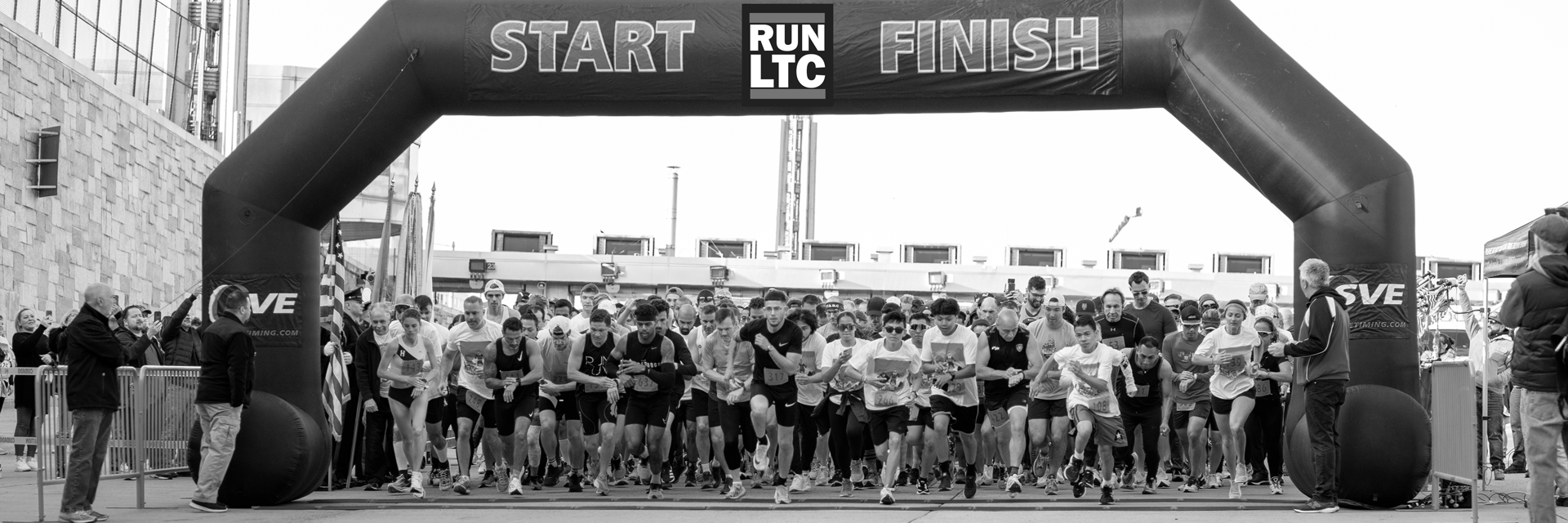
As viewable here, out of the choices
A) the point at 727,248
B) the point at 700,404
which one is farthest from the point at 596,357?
the point at 727,248

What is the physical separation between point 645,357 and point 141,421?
3.99 m

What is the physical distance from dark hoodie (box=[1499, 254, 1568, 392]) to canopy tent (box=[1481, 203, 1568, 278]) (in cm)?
717

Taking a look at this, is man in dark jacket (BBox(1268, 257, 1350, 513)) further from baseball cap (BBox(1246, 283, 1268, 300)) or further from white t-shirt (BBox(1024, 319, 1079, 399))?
baseball cap (BBox(1246, 283, 1268, 300))

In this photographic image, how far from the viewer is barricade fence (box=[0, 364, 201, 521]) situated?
35.8 ft

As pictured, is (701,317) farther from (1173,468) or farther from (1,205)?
(1,205)

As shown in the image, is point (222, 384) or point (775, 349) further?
point (775, 349)

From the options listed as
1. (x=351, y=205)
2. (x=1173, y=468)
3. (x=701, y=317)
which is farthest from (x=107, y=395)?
(x=351, y=205)

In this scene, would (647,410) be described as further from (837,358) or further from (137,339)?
(137,339)

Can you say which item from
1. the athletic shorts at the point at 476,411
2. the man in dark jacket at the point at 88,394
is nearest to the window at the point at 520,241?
the athletic shorts at the point at 476,411

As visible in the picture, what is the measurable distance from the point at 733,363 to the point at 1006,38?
3572mm

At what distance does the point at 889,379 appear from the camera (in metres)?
11.4

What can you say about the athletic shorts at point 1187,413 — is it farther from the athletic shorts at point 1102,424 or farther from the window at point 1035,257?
the window at point 1035,257

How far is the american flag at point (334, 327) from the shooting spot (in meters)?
12.1

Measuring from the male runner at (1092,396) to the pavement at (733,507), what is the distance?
396 mm
